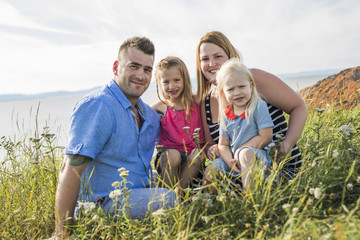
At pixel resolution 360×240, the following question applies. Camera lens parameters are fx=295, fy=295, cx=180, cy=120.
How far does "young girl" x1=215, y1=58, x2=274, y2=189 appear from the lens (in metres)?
3.06

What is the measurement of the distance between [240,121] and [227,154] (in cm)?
39

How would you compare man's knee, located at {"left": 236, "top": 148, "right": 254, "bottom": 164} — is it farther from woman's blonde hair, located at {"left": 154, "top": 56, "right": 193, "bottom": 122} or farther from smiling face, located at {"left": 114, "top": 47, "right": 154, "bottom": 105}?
smiling face, located at {"left": 114, "top": 47, "right": 154, "bottom": 105}

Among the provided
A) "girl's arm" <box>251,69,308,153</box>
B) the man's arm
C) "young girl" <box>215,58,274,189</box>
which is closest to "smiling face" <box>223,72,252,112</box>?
"young girl" <box>215,58,274,189</box>

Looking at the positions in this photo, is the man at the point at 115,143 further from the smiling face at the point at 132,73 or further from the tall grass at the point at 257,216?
the tall grass at the point at 257,216

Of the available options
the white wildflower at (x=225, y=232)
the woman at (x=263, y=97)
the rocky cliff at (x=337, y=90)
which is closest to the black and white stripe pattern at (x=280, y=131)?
the woman at (x=263, y=97)

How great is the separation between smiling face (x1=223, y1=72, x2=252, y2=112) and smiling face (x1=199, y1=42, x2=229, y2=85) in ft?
2.33

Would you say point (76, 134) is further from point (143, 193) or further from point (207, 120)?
point (207, 120)

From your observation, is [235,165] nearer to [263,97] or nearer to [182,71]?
[263,97]

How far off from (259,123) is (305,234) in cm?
137

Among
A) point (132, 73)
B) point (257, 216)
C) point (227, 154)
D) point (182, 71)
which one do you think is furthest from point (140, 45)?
point (257, 216)

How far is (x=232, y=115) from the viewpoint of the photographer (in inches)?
130

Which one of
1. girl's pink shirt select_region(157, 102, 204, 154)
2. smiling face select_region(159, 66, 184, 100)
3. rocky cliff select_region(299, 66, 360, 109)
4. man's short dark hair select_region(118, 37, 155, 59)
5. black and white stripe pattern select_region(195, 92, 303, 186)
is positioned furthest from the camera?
rocky cliff select_region(299, 66, 360, 109)

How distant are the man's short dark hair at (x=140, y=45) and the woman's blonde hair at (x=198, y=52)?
2.58 ft

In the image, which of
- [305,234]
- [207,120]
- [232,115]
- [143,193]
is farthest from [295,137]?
[143,193]
